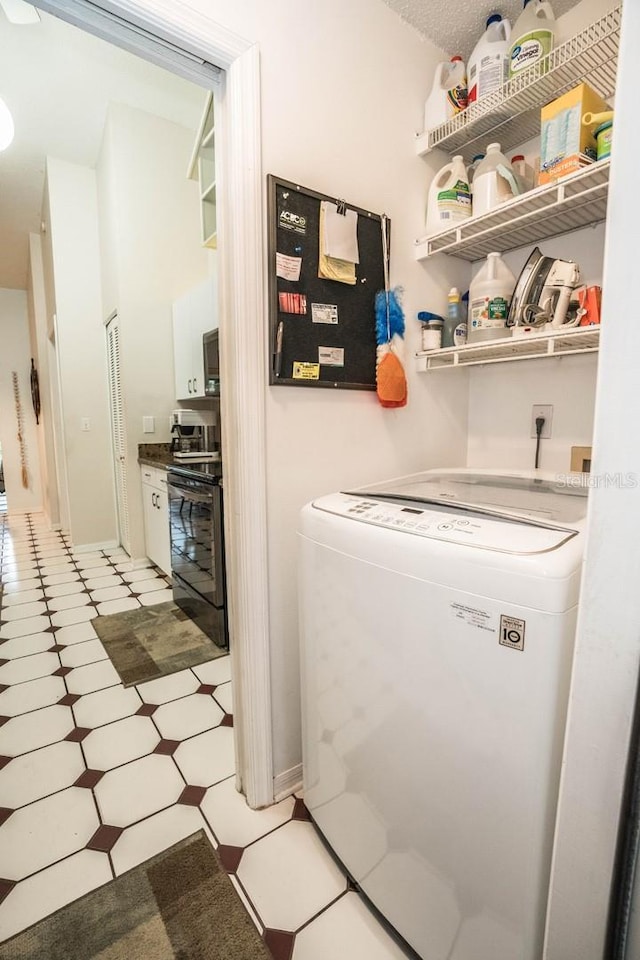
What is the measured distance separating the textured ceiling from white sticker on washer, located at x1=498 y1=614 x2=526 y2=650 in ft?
6.00

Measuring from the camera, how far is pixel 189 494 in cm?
234

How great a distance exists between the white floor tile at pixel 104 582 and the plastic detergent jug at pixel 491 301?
2853 millimetres

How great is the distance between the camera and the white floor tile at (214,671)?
6.58 ft

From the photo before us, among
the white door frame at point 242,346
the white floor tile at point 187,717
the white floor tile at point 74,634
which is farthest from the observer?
the white floor tile at point 74,634

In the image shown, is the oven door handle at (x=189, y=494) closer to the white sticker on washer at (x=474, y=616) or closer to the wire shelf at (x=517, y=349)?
the wire shelf at (x=517, y=349)

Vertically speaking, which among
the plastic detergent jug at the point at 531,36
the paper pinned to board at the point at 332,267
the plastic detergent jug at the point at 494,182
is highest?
the plastic detergent jug at the point at 531,36

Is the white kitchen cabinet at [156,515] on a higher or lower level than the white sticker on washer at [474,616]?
lower

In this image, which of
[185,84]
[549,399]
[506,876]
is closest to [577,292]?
[549,399]

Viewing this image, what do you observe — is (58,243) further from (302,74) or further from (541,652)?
(541,652)

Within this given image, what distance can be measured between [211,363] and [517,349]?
6.45ft

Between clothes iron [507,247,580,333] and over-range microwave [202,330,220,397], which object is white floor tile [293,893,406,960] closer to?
clothes iron [507,247,580,333]

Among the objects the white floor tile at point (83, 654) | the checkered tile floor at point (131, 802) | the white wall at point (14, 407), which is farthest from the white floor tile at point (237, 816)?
the white wall at point (14, 407)

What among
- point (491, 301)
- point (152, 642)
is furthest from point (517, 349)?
point (152, 642)

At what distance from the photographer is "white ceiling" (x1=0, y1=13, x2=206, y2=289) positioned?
2285 mm
